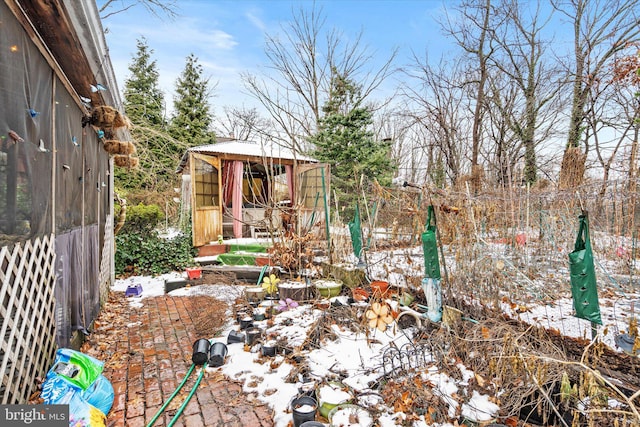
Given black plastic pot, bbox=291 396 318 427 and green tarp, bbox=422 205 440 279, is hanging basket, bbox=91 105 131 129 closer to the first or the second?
black plastic pot, bbox=291 396 318 427

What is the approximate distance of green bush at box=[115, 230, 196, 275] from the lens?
6.16 meters

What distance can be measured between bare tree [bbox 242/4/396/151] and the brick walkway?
1231 centimetres

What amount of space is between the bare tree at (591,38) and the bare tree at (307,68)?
719 cm

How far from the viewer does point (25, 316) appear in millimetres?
1944

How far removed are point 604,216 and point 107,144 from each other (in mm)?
8069

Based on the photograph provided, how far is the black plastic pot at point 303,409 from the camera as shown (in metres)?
1.98

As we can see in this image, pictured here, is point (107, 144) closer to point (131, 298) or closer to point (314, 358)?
point (131, 298)

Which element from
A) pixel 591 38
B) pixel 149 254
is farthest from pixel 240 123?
pixel 591 38

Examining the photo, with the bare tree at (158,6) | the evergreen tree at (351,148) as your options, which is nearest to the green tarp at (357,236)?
the evergreen tree at (351,148)

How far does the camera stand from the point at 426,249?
304 centimetres

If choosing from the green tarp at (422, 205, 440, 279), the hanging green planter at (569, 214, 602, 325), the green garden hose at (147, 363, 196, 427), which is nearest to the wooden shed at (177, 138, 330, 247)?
the green tarp at (422, 205, 440, 279)

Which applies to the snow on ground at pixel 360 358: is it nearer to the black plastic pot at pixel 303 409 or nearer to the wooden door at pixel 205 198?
the black plastic pot at pixel 303 409

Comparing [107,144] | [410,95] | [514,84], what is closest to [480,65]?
[514,84]

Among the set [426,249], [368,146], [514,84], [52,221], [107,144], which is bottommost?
[426,249]
